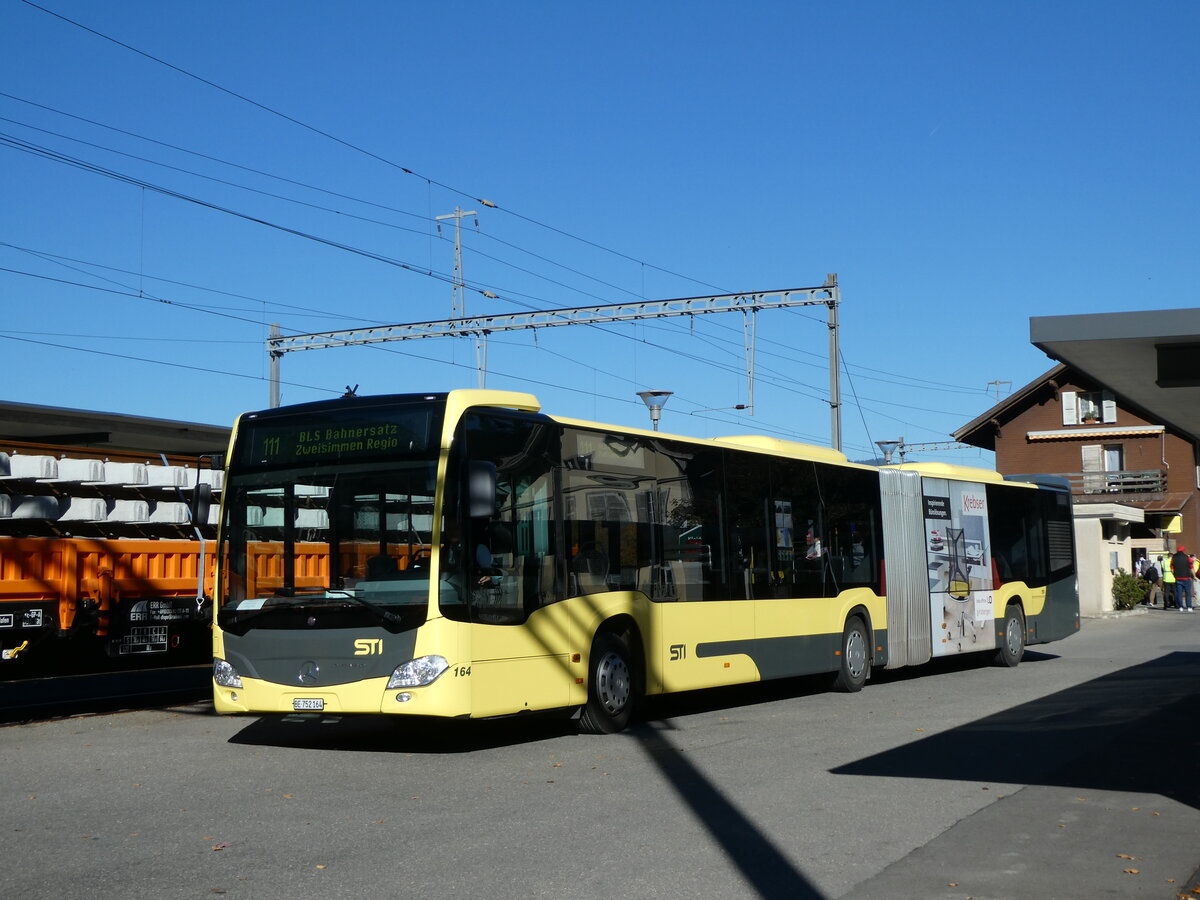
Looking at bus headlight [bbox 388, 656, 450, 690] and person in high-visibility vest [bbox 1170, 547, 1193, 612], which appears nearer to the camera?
bus headlight [bbox 388, 656, 450, 690]

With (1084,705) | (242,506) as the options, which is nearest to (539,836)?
(242,506)

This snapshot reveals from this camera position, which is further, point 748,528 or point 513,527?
point 748,528

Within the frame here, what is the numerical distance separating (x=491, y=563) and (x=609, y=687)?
2.17m

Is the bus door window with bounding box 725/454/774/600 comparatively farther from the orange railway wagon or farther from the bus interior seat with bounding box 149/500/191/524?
the bus interior seat with bounding box 149/500/191/524

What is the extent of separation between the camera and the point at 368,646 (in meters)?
10.7

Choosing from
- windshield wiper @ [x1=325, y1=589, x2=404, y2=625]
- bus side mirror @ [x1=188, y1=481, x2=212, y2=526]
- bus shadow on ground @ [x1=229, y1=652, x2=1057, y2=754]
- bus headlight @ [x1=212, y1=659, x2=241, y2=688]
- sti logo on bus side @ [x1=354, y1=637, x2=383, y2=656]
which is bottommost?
bus shadow on ground @ [x1=229, y1=652, x2=1057, y2=754]

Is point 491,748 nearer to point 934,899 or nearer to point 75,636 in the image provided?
point 934,899

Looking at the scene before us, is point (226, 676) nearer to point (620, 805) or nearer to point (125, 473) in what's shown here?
point (620, 805)

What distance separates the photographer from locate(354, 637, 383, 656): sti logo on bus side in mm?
10688

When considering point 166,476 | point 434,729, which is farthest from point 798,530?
point 166,476

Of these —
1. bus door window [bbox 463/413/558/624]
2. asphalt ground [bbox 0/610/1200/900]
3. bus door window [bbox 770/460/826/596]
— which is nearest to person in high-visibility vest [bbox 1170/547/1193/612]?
bus door window [bbox 770/460/826/596]

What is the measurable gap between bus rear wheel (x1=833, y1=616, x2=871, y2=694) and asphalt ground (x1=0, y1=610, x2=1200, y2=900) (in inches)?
92.2

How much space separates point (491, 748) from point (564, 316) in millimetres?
18002

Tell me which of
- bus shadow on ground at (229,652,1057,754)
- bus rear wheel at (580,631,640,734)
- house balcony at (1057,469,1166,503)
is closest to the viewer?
bus shadow on ground at (229,652,1057,754)
